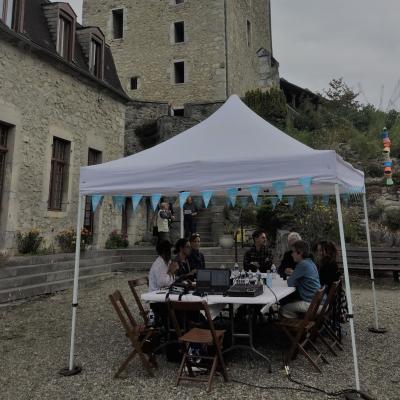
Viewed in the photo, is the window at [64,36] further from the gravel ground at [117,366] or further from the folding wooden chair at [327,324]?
the folding wooden chair at [327,324]

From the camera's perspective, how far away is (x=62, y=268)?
7371 millimetres

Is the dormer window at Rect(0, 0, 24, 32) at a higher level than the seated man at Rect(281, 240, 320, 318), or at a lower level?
higher

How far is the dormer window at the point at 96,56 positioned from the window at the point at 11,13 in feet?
8.34

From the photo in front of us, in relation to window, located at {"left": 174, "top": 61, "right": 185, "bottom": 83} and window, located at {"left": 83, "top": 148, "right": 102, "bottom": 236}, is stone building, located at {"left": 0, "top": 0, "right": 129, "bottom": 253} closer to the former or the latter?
window, located at {"left": 83, "top": 148, "right": 102, "bottom": 236}

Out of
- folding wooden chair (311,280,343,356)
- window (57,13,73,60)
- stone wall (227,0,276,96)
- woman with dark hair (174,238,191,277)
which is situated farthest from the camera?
stone wall (227,0,276,96)

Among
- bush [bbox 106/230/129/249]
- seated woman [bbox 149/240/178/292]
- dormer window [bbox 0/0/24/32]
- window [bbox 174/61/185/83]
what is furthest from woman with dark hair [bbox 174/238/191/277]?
window [bbox 174/61/185/83]

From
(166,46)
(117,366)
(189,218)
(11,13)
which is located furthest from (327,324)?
(166,46)

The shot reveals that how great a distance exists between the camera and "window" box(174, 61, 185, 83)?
778 inches

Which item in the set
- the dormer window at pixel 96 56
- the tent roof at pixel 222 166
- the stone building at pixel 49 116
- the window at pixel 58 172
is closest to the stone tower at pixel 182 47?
the dormer window at pixel 96 56

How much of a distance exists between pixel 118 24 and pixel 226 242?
54.7 ft

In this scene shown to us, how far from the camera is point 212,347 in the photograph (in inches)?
130

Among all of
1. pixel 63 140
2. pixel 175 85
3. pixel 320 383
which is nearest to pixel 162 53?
pixel 175 85

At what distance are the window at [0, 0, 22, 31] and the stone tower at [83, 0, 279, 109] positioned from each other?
11724 millimetres

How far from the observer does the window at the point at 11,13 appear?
731cm
